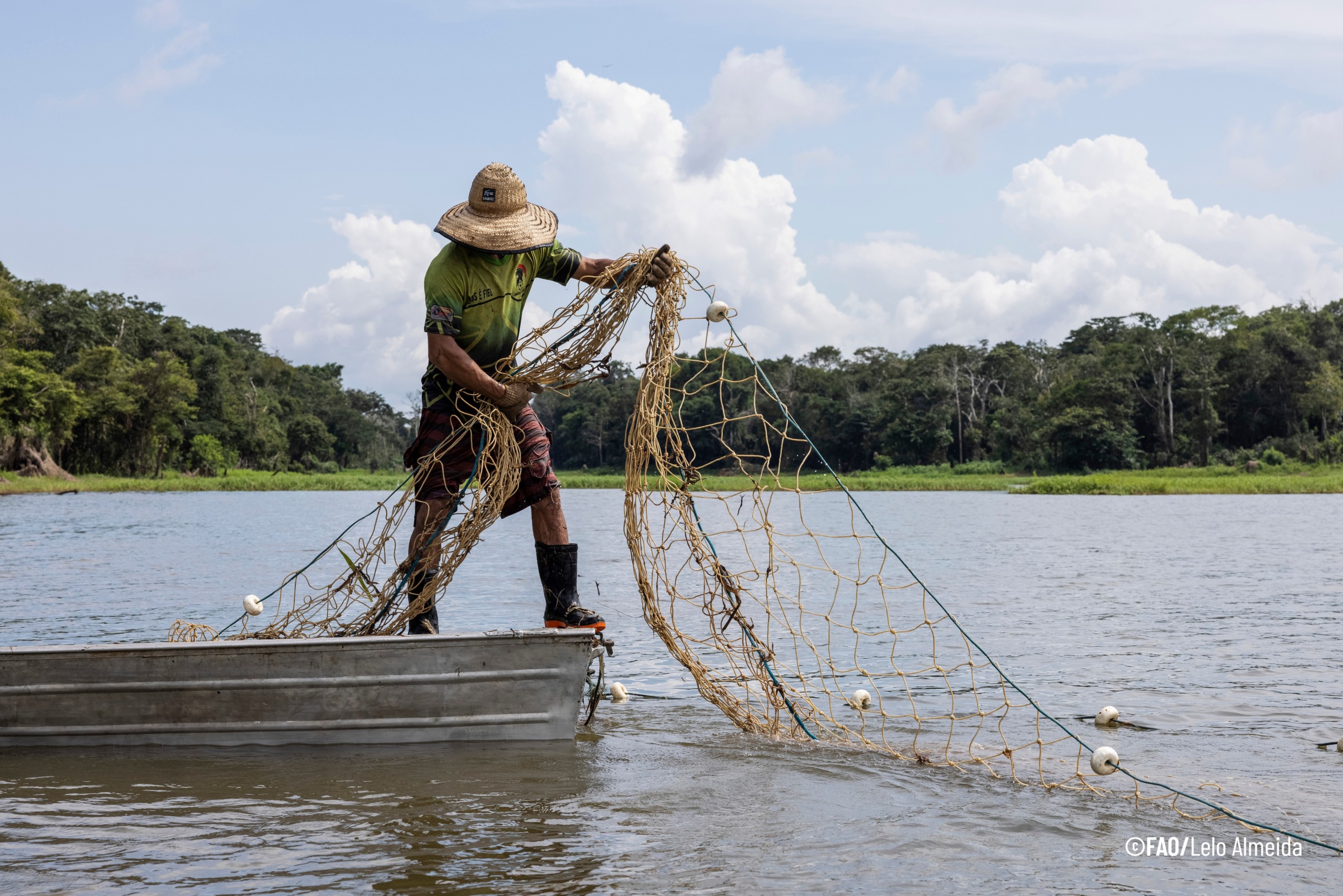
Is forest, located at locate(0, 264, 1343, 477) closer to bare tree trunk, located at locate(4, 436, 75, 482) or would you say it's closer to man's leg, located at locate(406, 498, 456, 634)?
bare tree trunk, located at locate(4, 436, 75, 482)

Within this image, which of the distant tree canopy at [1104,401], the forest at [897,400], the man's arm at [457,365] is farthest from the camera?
the distant tree canopy at [1104,401]

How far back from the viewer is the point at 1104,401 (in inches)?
2437

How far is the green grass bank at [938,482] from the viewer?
43.6 meters

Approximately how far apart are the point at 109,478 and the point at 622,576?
174 feet

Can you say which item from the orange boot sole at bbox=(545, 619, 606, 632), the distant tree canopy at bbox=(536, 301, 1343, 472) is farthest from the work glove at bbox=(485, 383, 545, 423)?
the distant tree canopy at bbox=(536, 301, 1343, 472)

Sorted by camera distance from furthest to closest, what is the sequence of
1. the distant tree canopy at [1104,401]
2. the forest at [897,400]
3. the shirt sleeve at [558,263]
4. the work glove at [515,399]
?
1. the distant tree canopy at [1104,401]
2. the forest at [897,400]
3. the shirt sleeve at [558,263]
4. the work glove at [515,399]

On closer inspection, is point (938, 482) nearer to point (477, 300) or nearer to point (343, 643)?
point (477, 300)

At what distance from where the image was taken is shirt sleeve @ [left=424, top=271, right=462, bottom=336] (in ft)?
15.8

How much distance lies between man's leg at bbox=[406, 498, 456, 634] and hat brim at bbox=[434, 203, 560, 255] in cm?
120

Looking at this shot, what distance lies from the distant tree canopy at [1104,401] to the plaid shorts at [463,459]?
45.2 metres

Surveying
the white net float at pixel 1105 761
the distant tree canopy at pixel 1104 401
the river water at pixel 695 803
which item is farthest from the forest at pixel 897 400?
the white net float at pixel 1105 761

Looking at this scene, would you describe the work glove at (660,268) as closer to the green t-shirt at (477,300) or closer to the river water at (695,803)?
the green t-shirt at (477,300)

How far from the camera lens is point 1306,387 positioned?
59469 mm

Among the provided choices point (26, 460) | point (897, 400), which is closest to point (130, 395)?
point (26, 460)
